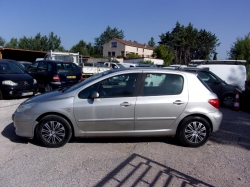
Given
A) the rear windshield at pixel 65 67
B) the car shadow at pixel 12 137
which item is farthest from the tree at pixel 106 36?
the car shadow at pixel 12 137

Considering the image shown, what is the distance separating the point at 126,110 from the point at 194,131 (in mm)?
1474

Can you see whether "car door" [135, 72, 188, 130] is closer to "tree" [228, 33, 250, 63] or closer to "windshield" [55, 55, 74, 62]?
"windshield" [55, 55, 74, 62]

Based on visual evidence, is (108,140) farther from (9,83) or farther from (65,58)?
(65,58)

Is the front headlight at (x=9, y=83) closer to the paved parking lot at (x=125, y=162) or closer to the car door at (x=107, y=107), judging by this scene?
the paved parking lot at (x=125, y=162)

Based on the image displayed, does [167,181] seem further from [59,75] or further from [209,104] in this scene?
[59,75]

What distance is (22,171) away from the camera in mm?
3900

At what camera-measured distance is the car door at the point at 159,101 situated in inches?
191

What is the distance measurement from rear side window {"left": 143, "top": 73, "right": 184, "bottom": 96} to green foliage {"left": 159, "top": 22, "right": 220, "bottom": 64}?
5352 cm

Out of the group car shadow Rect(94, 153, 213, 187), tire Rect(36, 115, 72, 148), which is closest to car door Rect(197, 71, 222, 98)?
car shadow Rect(94, 153, 213, 187)

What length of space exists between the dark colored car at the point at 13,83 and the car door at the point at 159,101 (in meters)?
6.52

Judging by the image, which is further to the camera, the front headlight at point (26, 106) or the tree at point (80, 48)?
the tree at point (80, 48)

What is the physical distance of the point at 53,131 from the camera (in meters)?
4.83

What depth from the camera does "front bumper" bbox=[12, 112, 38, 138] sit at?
4812 millimetres

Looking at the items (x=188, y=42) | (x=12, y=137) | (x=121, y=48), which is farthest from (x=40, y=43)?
(x=12, y=137)
